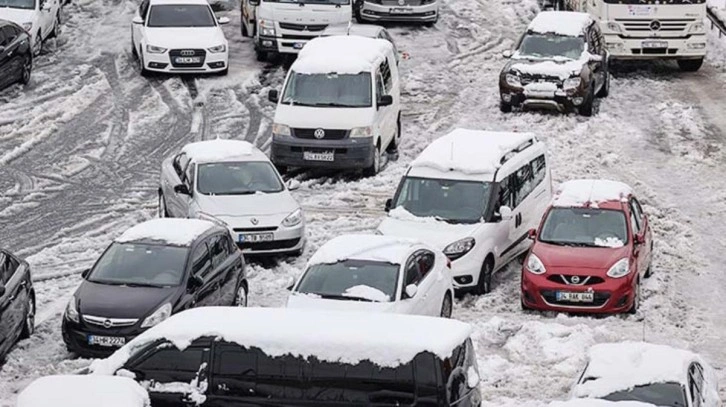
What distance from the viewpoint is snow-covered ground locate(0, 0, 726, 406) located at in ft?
65.8

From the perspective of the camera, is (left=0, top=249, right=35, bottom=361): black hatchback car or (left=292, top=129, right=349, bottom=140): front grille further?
(left=292, top=129, right=349, bottom=140): front grille

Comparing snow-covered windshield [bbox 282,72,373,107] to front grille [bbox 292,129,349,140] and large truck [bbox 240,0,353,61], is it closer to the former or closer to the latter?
front grille [bbox 292,129,349,140]

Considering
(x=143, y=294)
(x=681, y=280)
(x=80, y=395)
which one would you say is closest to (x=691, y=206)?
(x=681, y=280)

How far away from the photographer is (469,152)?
24.2 metres

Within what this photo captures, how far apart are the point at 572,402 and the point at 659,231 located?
12022 mm

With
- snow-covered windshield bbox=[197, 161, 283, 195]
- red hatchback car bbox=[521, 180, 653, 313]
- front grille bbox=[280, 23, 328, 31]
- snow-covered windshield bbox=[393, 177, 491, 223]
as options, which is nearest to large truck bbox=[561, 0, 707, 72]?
front grille bbox=[280, 23, 328, 31]

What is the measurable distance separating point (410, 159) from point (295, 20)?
7.55 m

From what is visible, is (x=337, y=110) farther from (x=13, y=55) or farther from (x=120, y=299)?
(x=120, y=299)

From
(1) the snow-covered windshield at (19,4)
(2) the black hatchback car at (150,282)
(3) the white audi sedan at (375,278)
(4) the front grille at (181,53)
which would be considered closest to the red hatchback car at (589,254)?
(3) the white audi sedan at (375,278)

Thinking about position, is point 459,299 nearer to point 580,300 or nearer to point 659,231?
point 580,300

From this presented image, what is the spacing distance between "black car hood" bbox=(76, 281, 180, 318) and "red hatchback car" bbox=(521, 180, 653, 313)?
5019 mm

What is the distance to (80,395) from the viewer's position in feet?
42.8

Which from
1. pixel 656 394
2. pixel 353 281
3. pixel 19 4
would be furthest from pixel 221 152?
pixel 19 4

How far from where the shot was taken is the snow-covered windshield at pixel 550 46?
109ft
